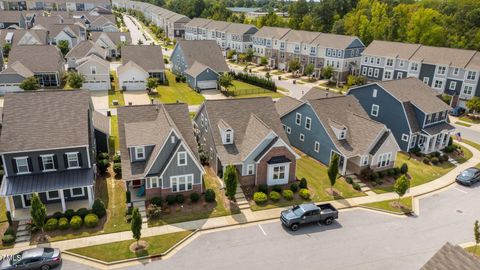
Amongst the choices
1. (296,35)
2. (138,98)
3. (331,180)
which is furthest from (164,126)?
(296,35)

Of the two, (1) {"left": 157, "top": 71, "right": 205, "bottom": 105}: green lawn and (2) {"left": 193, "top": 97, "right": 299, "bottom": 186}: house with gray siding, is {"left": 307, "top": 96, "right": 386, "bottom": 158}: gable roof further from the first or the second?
(1) {"left": 157, "top": 71, "right": 205, "bottom": 105}: green lawn

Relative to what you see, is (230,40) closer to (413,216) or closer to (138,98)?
(138,98)

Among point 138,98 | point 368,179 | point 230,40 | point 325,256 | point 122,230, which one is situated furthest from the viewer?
point 230,40

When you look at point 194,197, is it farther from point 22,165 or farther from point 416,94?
point 416,94

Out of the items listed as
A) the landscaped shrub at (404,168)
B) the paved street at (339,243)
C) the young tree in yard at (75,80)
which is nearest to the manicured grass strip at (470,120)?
the landscaped shrub at (404,168)

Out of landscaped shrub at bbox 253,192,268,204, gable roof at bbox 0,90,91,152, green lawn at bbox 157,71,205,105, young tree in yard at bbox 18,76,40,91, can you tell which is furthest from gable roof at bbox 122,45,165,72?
landscaped shrub at bbox 253,192,268,204

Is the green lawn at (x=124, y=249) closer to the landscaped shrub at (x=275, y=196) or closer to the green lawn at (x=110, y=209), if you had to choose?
the green lawn at (x=110, y=209)
